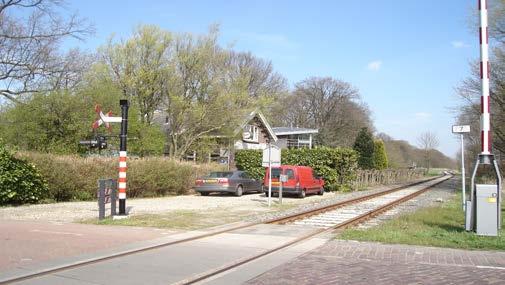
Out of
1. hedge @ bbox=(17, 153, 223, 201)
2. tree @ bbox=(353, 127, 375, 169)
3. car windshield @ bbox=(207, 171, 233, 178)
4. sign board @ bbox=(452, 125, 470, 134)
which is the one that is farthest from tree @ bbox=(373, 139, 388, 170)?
sign board @ bbox=(452, 125, 470, 134)

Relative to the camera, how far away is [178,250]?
949cm

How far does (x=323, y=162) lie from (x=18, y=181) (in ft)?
66.0

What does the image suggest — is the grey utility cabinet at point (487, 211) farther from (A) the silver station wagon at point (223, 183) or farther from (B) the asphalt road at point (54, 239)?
(A) the silver station wagon at point (223, 183)

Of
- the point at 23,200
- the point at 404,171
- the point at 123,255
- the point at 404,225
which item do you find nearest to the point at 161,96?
the point at 23,200

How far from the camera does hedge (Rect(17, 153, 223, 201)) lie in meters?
20.2

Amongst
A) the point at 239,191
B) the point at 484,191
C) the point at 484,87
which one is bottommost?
the point at 239,191

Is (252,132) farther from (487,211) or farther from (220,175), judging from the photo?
(487,211)

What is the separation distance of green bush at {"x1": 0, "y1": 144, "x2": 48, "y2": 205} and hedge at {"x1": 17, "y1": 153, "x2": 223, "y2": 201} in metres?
0.44

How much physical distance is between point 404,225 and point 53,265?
9.07m

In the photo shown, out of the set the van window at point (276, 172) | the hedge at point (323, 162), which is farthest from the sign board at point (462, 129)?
the hedge at point (323, 162)

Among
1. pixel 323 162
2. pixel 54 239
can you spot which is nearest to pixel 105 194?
pixel 54 239

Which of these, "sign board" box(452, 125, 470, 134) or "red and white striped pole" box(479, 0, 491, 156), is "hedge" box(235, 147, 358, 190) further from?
"red and white striped pole" box(479, 0, 491, 156)

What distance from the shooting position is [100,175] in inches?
886

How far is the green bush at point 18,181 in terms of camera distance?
59.3 feet
